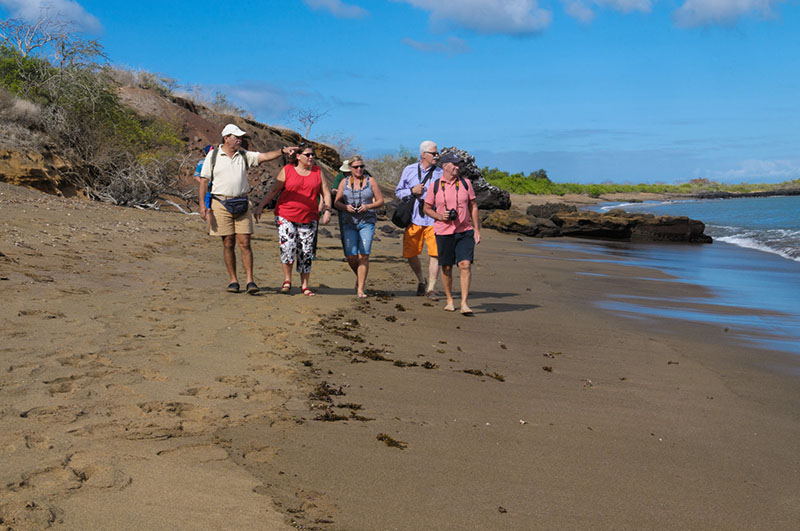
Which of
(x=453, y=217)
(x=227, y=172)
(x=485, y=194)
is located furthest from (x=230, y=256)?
(x=485, y=194)

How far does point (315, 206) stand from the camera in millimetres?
9250

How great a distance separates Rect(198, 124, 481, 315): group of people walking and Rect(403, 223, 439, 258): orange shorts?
4cm

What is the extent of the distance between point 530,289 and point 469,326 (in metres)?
3.86

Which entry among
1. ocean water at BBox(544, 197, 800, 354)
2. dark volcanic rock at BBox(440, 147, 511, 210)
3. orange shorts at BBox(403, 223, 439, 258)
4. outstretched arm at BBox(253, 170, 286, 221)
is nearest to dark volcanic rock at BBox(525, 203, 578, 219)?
dark volcanic rock at BBox(440, 147, 511, 210)

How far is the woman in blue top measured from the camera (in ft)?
30.6

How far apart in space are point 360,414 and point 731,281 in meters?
11.9

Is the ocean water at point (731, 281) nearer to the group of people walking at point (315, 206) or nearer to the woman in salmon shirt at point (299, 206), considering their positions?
the group of people walking at point (315, 206)

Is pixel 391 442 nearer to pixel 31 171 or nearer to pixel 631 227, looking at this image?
pixel 31 171

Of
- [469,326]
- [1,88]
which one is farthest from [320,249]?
[1,88]

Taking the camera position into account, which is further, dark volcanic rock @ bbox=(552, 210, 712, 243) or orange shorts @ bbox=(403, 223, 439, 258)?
dark volcanic rock @ bbox=(552, 210, 712, 243)

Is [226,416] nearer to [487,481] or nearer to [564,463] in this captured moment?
[487,481]

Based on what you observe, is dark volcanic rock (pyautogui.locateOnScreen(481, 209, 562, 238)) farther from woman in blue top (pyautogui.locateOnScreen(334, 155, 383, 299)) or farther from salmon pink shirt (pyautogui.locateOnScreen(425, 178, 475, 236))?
salmon pink shirt (pyautogui.locateOnScreen(425, 178, 475, 236))

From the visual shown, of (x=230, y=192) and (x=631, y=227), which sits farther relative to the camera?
(x=631, y=227)

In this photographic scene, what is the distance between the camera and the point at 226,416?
426cm
